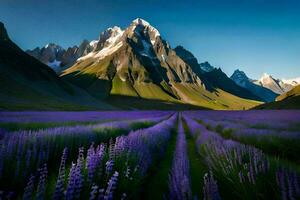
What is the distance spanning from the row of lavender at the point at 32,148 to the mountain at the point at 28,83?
5903cm

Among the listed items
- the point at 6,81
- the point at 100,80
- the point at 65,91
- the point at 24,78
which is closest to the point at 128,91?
the point at 100,80

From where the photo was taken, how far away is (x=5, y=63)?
3366 inches

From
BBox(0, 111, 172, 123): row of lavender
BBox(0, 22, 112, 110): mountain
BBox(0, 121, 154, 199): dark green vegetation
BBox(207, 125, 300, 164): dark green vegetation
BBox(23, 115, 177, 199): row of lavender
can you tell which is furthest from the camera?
BBox(0, 22, 112, 110): mountain

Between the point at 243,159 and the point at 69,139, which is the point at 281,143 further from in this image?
the point at 69,139

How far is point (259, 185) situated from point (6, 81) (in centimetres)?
8444

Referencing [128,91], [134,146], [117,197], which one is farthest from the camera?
[128,91]

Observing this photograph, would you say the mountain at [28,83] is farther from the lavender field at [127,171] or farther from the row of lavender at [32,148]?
the lavender field at [127,171]

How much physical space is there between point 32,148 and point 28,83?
3611 inches

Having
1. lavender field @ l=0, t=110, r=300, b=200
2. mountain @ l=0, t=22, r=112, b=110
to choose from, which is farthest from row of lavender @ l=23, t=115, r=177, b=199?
mountain @ l=0, t=22, r=112, b=110

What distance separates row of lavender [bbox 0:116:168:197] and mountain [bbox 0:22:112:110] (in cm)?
5903

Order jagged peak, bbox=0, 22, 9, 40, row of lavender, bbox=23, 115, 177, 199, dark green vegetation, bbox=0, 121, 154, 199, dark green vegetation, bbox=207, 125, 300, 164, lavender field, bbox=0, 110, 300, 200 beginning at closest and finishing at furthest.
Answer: row of lavender, bbox=23, 115, 177, 199, lavender field, bbox=0, 110, 300, 200, dark green vegetation, bbox=0, 121, 154, 199, dark green vegetation, bbox=207, 125, 300, 164, jagged peak, bbox=0, 22, 9, 40

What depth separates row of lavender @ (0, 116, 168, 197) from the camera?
384 centimetres

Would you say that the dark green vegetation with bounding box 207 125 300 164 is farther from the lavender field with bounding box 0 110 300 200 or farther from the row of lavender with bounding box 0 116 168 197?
the row of lavender with bounding box 0 116 168 197

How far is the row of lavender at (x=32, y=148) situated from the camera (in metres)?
3.84
